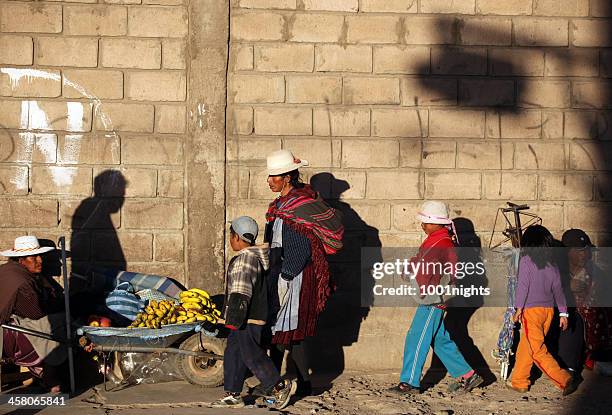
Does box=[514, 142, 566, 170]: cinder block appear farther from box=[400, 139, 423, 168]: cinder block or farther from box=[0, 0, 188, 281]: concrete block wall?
box=[0, 0, 188, 281]: concrete block wall

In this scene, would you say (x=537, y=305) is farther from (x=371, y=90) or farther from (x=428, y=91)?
(x=371, y=90)

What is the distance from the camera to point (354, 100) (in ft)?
28.0

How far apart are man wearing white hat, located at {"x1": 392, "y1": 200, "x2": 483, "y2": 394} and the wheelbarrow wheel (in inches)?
56.0

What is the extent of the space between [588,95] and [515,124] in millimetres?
705

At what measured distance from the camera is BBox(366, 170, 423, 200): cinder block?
8562mm

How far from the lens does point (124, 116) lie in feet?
27.3

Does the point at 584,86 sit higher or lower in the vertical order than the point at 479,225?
higher

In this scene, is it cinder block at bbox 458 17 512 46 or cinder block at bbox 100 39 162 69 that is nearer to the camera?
cinder block at bbox 100 39 162 69

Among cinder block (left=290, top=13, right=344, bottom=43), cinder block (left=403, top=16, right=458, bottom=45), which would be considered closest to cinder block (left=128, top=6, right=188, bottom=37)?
cinder block (left=290, top=13, right=344, bottom=43)

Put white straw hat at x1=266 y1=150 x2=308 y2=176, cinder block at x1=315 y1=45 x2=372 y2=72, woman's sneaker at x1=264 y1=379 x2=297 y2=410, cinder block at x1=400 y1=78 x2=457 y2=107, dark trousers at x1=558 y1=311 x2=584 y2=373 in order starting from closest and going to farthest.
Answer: woman's sneaker at x1=264 y1=379 x2=297 y2=410
white straw hat at x1=266 y1=150 x2=308 y2=176
dark trousers at x1=558 y1=311 x2=584 y2=373
cinder block at x1=315 y1=45 x2=372 y2=72
cinder block at x1=400 y1=78 x2=457 y2=107

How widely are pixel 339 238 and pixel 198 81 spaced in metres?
1.86

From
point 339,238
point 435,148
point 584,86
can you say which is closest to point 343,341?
point 339,238

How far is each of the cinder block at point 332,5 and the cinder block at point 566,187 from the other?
87.4 inches

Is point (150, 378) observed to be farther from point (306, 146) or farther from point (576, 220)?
point (576, 220)
